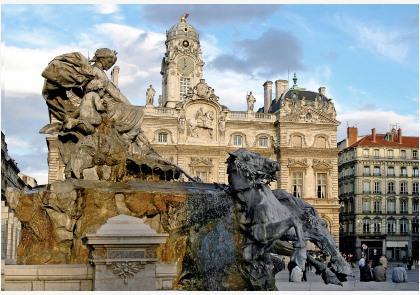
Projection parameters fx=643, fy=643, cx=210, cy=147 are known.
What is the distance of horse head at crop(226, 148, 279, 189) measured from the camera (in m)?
8.69

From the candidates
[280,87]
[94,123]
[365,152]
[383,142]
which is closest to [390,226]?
[365,152]

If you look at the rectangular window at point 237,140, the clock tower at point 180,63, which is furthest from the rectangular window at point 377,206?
the clock tower at point 180,63

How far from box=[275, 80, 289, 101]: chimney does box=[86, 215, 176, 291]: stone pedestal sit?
52.3 meters

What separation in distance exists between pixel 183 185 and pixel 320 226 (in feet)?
7.59

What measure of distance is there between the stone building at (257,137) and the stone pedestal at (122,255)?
41.3 m

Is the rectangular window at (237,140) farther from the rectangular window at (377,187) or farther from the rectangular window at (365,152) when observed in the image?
the rectangular window at (377,187)

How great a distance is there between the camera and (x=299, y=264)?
28.2ft

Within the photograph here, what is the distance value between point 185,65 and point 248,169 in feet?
162

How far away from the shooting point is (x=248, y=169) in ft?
28.5

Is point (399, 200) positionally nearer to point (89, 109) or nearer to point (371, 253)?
point (371, 253)

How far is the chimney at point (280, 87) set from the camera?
58.8m

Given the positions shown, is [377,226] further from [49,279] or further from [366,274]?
[49,279]

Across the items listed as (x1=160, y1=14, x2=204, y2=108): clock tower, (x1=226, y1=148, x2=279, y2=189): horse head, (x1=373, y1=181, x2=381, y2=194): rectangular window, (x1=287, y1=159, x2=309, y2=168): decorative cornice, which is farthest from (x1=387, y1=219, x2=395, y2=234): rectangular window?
(x1=226, y1=148, x2=279, y2=189): horse head

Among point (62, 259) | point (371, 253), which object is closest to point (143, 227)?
point (62, 259)
